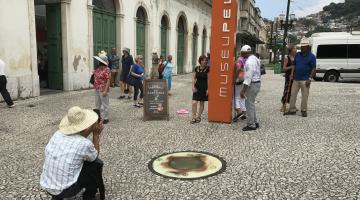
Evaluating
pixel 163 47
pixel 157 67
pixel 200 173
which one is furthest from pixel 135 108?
pixel 163 47

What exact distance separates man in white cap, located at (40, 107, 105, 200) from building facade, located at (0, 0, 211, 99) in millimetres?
7844

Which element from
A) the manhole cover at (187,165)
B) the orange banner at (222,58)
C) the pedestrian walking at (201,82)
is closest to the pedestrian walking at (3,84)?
the pedestrian walking at (201,82)

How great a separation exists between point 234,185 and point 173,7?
763 inches

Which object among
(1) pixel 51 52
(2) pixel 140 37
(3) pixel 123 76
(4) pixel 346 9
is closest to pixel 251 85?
(3) pixel 123 76

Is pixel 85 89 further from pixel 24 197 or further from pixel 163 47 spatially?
pixel 24 197

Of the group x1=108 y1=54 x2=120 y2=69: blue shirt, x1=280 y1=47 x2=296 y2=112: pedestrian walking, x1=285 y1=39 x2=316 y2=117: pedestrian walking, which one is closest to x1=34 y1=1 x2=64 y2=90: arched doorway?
x1=108 y1=54 x2=120 y2=69: blue shirt

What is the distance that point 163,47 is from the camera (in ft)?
70.5

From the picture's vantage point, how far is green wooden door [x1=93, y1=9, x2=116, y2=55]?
14433 mm

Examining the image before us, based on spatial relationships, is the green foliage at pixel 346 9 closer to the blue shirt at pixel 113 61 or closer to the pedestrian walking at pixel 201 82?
the blue shirt at pixel 113 61

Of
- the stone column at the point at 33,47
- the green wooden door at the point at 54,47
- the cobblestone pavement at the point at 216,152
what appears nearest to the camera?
the cobblestone pavement at the point at 216,152

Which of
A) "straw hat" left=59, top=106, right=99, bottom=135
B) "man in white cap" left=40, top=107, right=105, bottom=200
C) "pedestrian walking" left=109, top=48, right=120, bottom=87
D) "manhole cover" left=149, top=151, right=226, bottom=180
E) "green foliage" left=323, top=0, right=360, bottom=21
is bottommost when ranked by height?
"manhole cover" left=149, top=151, right=226, bottom=180

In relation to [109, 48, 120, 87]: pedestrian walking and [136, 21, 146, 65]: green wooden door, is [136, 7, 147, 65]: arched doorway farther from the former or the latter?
[109, 48, 120, 87]: pedestrian walking

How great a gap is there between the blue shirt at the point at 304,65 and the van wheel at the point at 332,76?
38.4 ft

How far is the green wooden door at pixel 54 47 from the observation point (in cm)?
1262
